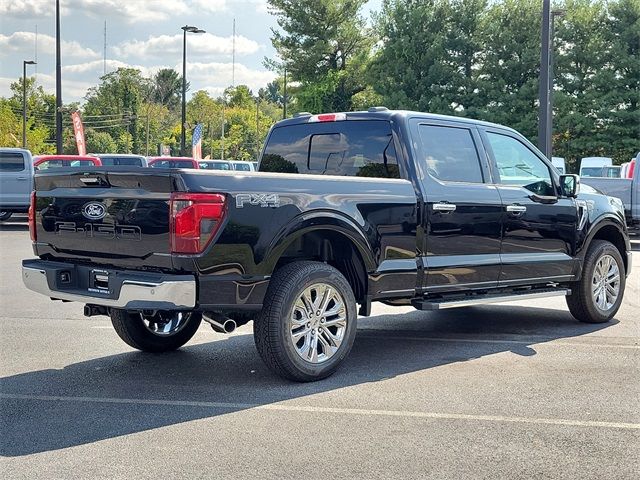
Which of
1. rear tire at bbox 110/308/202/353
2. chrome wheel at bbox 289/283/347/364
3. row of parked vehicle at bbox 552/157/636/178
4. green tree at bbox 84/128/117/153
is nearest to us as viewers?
chrome wheel at bbox 289/283/347/364

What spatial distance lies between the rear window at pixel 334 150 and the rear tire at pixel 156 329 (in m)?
1.63

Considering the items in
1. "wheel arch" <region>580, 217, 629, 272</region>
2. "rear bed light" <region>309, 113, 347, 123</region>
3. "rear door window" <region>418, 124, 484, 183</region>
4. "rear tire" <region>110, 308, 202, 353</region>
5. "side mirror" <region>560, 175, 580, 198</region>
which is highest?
"rear bed light" <region>309, 113, 347, 123</region>

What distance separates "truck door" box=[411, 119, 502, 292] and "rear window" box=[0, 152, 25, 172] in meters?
17.4

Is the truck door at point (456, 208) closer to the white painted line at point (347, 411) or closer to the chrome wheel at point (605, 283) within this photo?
the chrome wheel at point (605, 283)

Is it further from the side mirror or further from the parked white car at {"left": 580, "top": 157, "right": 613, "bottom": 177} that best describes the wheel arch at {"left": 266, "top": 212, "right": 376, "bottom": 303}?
the parked white car at {"left": 580, "top": 157, "right": 613, "bottom": 177}

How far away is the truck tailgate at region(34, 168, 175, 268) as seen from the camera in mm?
5273

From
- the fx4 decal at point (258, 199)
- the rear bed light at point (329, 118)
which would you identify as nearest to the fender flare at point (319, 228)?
the fx4 decal at point (258, 199)

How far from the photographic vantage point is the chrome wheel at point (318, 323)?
19.0 feet

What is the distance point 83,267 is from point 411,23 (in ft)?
140

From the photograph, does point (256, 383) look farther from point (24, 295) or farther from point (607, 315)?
point (24, 295)

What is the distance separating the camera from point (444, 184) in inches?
266

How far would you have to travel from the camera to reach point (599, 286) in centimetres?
841

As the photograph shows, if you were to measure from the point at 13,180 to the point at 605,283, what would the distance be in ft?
57.3

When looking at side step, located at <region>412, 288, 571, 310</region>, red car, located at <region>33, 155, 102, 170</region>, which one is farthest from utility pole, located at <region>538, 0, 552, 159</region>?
red car, located at <region>33, 155, 102, 170</region>
